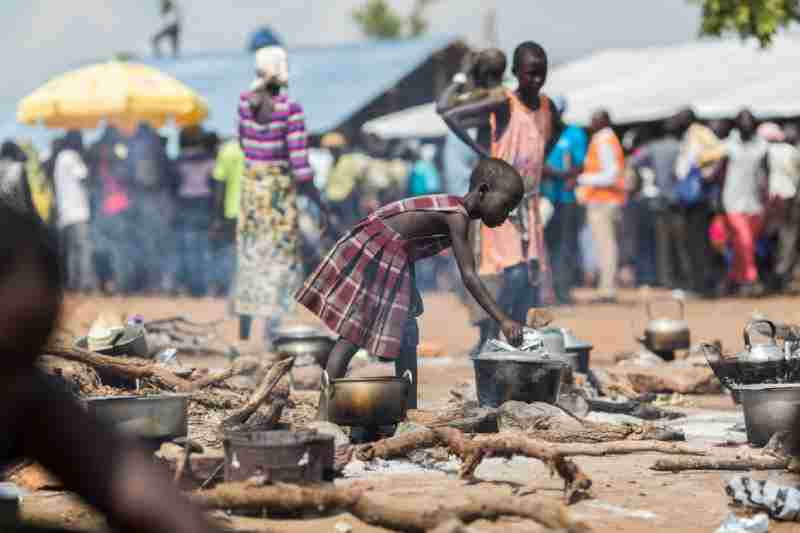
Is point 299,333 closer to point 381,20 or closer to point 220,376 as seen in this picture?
point 220,376

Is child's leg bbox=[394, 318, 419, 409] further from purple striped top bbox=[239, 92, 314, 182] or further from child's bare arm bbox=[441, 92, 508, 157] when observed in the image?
purple striped top bbox=[239, 92, 314, 182]

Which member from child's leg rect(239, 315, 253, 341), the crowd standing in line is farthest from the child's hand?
child's leg rect(239, 315, 253, 341)

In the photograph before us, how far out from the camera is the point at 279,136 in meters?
9.89

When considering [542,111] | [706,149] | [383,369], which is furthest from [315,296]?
[706,149]

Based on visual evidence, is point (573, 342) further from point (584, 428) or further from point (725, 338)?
point (725, 338)

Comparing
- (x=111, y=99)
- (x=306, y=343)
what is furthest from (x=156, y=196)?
(x=306, y=343)

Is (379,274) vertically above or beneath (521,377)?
above

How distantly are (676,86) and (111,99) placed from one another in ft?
33.5

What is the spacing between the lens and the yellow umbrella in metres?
17.3

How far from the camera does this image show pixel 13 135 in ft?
91.5

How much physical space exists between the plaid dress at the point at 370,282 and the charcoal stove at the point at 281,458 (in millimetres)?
1914

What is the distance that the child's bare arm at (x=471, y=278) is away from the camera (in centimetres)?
643

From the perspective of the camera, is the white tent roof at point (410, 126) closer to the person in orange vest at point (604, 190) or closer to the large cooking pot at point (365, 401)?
the person in orange vest at point (604, 190)

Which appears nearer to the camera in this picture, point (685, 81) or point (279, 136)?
point (279, 136)
